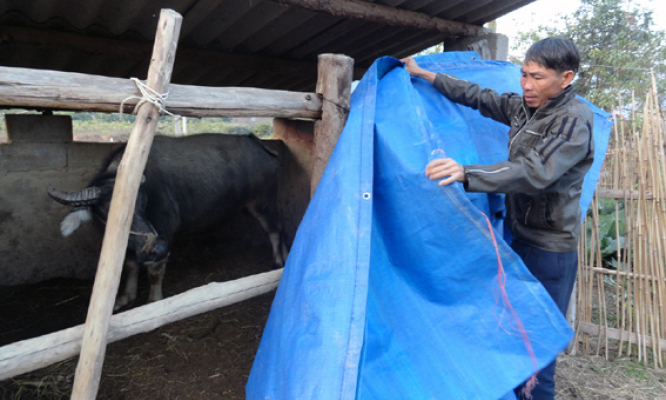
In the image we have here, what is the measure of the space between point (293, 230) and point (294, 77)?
244cm

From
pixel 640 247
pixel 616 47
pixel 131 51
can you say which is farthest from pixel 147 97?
pixel 616 47

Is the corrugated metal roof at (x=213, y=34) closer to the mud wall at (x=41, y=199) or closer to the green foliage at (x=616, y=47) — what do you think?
the mud wall at (x=41, y=199)

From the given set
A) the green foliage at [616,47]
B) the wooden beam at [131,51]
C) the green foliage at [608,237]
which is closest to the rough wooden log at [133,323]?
the wooden beam at [131,51]

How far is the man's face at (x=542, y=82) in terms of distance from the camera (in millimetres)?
1857

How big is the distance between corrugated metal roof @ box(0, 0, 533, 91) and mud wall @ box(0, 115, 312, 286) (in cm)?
94

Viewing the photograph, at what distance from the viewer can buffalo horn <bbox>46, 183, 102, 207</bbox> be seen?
11.4 ft

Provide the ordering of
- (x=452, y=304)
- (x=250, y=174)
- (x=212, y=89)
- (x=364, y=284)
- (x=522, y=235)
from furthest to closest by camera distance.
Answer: (x=250, y=174), (x=212, y=89), (x=522, y=235), (x=452, y=304), (x=364, y=284)

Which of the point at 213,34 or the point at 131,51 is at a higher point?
the point at 213,34

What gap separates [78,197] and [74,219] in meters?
0.21

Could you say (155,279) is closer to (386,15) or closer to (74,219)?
(74,219)

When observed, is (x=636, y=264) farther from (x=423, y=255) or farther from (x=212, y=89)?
(x=212, y=89)

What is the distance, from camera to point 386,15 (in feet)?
12.8

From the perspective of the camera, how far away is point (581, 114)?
70.3 inches

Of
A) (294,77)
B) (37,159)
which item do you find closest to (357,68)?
(294,77)
